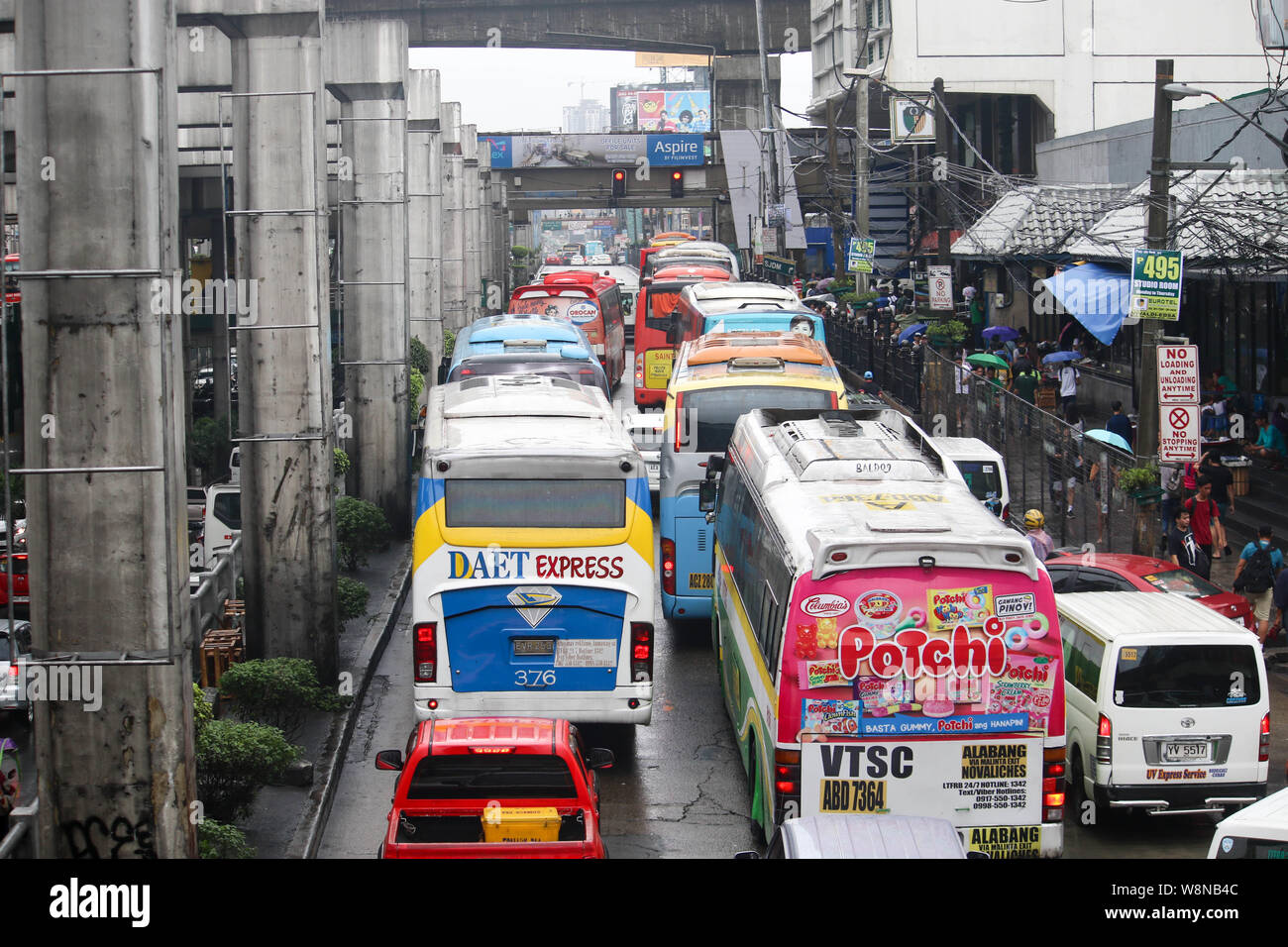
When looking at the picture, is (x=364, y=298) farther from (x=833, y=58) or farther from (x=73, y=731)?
(x=833, y=58)

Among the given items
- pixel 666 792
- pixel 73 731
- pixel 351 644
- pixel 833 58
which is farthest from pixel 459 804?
pixel 833 58

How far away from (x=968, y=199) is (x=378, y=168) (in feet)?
94.7

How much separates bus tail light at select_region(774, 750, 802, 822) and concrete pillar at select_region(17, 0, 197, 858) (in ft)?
12.5

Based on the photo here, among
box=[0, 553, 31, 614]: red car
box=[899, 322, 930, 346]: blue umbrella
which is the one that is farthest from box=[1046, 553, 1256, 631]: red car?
box=[899, 322, 930, 346]: blue umbrella

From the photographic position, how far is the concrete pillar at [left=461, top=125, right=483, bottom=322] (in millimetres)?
55406

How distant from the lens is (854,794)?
1076 centimetres

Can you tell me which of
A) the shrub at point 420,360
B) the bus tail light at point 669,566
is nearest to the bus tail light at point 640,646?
the bus tail light at point 669,566

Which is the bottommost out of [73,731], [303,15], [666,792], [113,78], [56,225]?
[666,792]

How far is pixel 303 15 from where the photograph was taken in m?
16.7

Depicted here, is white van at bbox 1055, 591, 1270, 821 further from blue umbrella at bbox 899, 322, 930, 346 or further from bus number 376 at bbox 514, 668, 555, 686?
blue umbrella at bbox 899, 322, 930, 346

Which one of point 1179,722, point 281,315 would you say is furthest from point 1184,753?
point 281,315

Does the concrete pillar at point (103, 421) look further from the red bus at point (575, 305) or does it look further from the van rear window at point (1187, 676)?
the red bus at point (575, 305)

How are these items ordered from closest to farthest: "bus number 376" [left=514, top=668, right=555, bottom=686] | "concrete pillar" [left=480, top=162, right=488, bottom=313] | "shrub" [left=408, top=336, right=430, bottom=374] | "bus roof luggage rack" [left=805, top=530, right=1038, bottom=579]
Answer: "bus roof luggage rack" [left=805, top=530, right=1038, bottom=579] < "bus number 376" [left=514, top=668, right=555, bottom=686] < "shrub" [left=408, top=336, right=430, bottom=374] < "concrete pillar" [left=480, top=162, right=488, bottom=313]

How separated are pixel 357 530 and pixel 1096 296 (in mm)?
13286
